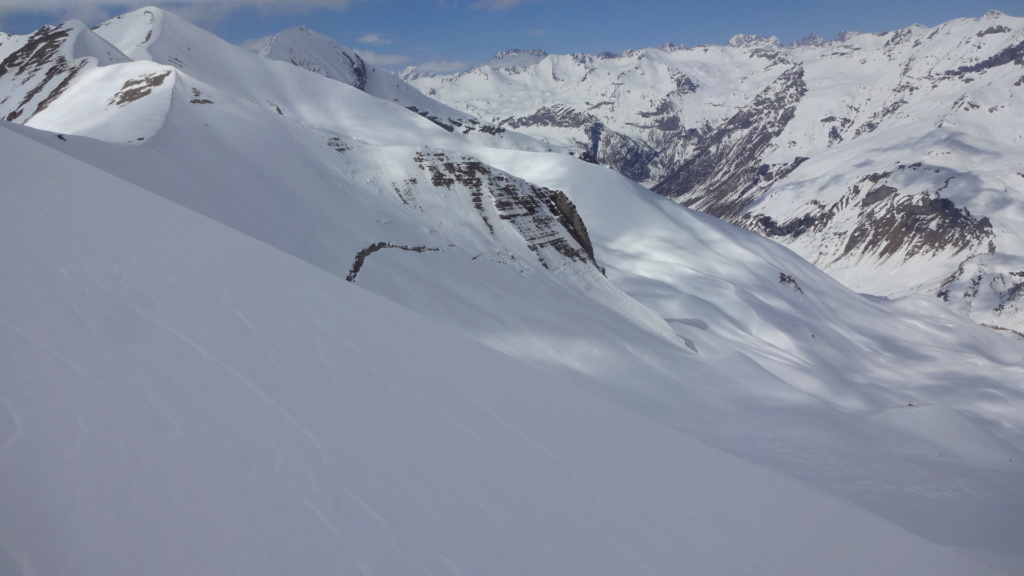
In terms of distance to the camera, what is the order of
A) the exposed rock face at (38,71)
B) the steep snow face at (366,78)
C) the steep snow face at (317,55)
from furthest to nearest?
the steep snow face at (317,55), the steep snow face at (366,78), the exposed rock face at (38,71)

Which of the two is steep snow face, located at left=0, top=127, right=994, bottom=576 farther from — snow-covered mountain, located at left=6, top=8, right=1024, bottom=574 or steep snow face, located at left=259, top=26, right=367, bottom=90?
steep snow face, located at left=259, top=26, right=367, bottom=90

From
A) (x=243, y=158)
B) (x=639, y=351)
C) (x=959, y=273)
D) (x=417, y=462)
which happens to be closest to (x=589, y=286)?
(x=639, y=351)

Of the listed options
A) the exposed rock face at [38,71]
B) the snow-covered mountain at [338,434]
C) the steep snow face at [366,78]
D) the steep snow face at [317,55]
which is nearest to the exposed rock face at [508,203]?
the snow-covered mountain at [338,434]

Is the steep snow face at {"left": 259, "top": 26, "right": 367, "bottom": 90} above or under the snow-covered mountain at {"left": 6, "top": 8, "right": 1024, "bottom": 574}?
above

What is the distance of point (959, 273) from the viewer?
563 feet

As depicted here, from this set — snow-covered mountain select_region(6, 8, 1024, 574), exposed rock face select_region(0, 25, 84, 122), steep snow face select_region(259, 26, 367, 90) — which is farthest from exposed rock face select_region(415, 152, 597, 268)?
steep snow face select_region(259, 26, 367, 90)

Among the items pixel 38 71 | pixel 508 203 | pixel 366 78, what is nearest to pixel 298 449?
pixel 508 203

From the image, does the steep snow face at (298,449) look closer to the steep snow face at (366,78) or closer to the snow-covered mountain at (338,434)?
the snow-covered mountain at (338,434)

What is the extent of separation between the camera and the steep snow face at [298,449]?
261 centimetres

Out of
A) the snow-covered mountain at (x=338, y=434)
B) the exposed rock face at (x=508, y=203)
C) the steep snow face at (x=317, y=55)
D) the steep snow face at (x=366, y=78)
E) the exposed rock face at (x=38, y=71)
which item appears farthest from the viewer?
the steep snow face at (x=317, y=55)

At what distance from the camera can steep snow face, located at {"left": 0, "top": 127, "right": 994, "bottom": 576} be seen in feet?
8.55

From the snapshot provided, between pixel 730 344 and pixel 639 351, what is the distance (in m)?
18.1

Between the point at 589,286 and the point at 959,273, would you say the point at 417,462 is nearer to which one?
the point at 589,286

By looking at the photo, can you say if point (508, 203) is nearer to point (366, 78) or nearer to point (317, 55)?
point (317, 55)
